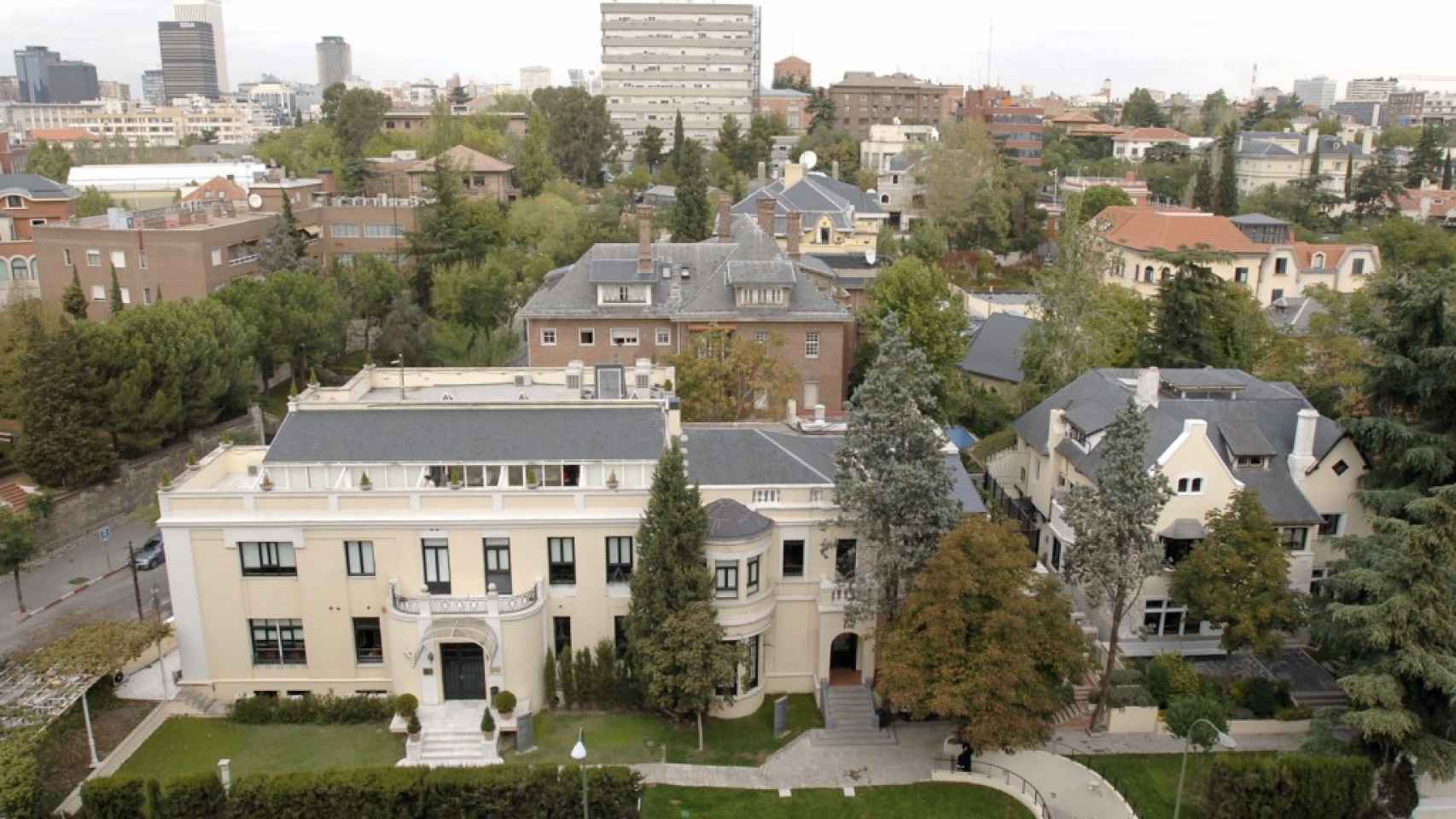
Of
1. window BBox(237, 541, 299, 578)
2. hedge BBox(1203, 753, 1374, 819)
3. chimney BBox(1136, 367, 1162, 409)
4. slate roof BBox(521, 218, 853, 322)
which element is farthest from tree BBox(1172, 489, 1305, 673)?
window BBox(237, 541, 299, 578)

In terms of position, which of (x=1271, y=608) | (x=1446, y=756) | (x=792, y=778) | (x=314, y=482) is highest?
(x=314, y=482)

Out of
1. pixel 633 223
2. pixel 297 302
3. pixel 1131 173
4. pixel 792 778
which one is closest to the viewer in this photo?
pixel 792 778

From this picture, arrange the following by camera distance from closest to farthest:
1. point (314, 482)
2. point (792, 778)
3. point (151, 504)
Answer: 1. point (792, 778)
2. point (314, 482)
3. point (151, 504)

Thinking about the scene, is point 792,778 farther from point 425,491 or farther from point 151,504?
point 151,504

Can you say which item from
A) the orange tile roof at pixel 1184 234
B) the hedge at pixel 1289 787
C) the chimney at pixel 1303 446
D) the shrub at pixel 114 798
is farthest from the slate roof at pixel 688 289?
the orange tile roof at pixel 1184 234

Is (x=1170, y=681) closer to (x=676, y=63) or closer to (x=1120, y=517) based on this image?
(x=1120, y=517)

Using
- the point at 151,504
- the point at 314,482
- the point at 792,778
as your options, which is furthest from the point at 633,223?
the point at 792,778
